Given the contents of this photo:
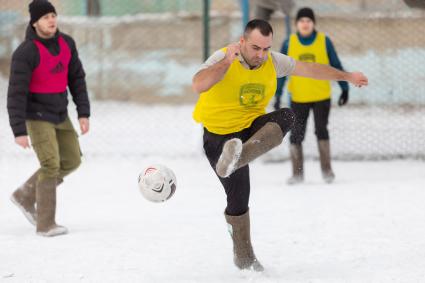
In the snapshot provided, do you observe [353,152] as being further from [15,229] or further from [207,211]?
[15,229]

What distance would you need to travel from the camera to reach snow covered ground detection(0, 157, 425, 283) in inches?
177

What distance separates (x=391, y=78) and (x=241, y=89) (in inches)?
330

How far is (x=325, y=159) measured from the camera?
7.60m

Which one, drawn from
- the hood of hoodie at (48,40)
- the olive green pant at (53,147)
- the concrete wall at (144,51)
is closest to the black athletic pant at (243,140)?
the olive green pant at (53,147)

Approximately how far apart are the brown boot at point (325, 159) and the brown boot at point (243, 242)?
3317mm

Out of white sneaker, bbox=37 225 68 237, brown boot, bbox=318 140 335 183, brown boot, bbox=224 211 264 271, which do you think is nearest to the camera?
brown boot, bbox=224 211 264 271

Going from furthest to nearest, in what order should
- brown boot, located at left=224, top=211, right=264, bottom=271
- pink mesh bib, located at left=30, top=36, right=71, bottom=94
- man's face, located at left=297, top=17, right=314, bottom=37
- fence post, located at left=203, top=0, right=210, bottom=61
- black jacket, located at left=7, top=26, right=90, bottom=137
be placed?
fence post, located at left=203, top=0, right=210, bottom=61, man's face, located at left=297, top=17, right=314, bottom=37, pink mesh bib, located at left=30, top=36, right=71, bottom=94, black jacket, located at left=7, top=26, right=90, bottom=137, brown boot, located at left=224, top=211, right=264, bottom=271

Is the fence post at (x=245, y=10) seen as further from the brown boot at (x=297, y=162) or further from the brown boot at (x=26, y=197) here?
the brown boot at (x=26, y=197)

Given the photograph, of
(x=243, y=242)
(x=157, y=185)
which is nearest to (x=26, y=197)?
(x=157, y=185)

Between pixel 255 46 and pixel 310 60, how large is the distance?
11.4ft

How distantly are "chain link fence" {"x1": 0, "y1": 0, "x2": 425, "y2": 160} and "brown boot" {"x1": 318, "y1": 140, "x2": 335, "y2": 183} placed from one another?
4.75 ft

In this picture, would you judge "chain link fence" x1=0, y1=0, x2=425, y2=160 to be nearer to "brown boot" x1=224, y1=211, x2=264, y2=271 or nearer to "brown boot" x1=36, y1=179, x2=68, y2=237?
"brown boot" x1=36, y1=179, x2=68, y2=237

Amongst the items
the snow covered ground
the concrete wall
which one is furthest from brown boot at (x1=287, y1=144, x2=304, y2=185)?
the concrete wall

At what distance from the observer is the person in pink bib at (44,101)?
5.31m
